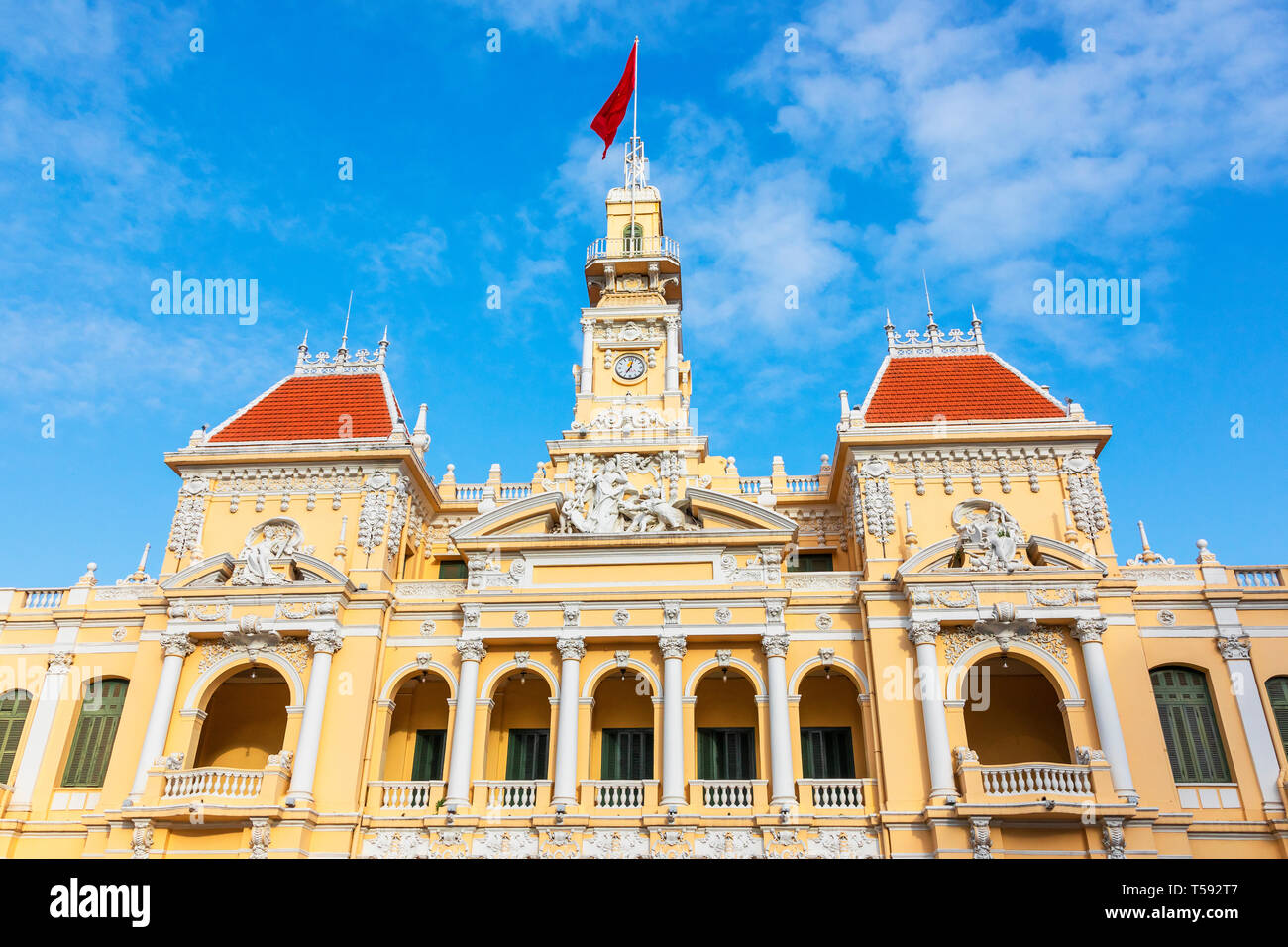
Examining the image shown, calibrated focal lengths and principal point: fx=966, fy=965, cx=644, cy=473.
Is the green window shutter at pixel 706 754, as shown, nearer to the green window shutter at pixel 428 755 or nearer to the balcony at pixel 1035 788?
the balcony at pixel 1035 788

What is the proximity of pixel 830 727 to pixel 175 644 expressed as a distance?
18136 millimetres

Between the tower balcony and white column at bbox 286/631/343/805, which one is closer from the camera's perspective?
white column at bbox 286/631/343/805

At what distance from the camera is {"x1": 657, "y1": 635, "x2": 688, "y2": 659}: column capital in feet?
84.5

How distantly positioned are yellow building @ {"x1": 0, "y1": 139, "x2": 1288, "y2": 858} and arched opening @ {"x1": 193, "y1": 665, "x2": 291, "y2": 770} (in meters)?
0.09

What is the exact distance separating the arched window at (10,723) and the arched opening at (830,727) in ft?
72.6

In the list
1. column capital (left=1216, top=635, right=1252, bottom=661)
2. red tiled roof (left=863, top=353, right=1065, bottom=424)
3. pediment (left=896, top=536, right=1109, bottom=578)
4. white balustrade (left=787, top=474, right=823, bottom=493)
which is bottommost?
column capital (left=1216, top=635, right=1252, bottom=661)

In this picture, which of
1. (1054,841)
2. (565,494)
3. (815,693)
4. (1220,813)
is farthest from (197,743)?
(1220,813)

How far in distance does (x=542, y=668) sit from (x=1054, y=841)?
1331cm

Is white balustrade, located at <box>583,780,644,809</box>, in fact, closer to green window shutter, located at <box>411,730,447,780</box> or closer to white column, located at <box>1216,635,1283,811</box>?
green window shutter, located at <box>411,730,447,780</box>

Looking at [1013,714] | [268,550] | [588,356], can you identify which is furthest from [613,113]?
[1013,714]

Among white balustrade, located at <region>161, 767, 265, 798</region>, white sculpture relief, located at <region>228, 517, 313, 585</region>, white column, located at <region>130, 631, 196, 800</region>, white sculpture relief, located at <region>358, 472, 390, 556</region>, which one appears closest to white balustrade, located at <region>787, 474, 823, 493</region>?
white sculpture relief, located at <region>358, 472, 390, 556</region>

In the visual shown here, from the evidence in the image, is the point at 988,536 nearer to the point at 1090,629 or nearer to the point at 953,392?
the point at 1090,629

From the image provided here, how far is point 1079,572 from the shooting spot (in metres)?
25.0

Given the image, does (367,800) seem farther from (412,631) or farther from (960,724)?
(960,724)
